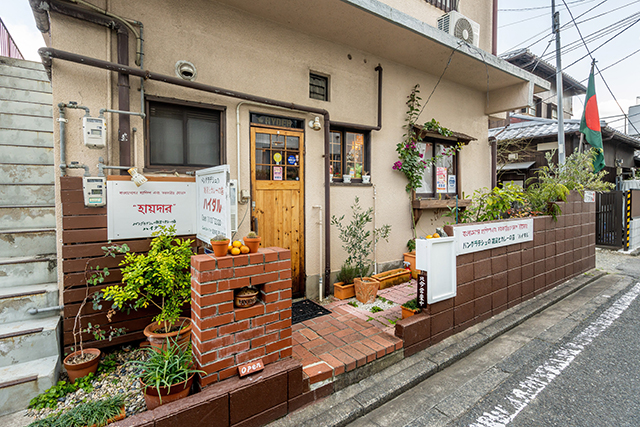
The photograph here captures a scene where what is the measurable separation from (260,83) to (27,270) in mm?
3680

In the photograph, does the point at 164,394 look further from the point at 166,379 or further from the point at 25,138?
the point at 25,138

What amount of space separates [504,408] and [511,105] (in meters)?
7.00

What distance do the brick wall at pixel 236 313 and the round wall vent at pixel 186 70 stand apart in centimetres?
265

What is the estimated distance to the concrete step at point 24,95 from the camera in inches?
195

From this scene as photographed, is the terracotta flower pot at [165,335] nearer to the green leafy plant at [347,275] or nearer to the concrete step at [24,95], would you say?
the green leafy plant at [347,275]

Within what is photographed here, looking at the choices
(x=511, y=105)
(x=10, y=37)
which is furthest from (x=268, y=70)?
(x=10, y=37)

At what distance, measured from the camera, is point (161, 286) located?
114 inches

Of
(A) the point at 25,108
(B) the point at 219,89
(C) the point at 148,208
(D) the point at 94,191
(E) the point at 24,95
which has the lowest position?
(C) the point at 148,208

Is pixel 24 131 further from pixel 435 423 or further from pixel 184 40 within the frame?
pixel 435 423

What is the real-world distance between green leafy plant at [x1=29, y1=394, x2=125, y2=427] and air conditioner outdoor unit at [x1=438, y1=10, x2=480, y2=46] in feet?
23.8

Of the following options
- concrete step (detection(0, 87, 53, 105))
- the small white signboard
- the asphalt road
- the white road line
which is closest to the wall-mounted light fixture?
the asphalt road

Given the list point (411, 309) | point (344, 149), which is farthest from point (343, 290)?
point (344, 149)

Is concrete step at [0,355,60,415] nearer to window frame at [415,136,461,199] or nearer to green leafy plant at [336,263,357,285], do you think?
green leafy plant at [336,263,357,285]

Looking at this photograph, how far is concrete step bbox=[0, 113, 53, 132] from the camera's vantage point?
14.9 ft
